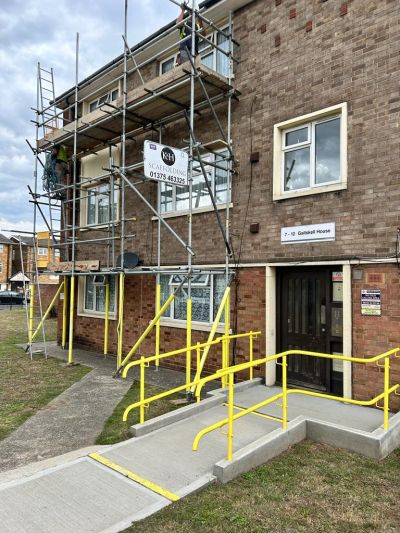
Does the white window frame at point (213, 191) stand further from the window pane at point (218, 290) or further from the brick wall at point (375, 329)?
the brick wall at point (375, 329)

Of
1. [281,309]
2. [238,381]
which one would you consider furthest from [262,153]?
[238,381]

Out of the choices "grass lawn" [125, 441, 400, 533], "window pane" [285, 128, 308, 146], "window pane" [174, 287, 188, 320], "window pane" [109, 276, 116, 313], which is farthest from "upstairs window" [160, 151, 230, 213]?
"grass lawn" [125, 441, 400, 533]

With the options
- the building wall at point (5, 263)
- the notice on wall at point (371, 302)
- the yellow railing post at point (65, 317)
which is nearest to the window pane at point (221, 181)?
the notice on wall at point (371, 302)

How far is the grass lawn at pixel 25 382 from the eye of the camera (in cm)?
584

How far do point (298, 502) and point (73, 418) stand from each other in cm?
337

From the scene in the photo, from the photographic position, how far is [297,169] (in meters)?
7.04

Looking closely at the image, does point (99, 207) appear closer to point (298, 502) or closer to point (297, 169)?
point (297, 169)

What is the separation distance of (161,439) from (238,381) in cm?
288

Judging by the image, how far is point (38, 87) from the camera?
11219 millimetres

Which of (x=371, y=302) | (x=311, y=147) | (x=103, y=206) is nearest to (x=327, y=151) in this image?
(x=311, y=147)

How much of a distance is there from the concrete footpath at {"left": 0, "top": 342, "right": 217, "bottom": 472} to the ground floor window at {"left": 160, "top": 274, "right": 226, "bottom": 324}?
48.9 inches

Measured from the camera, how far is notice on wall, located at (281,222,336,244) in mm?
6352

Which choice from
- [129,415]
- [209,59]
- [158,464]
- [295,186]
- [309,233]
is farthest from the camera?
[209,59]

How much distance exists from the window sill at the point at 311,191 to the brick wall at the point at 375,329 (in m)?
1.28
